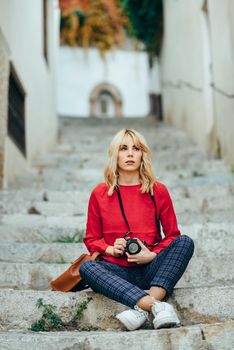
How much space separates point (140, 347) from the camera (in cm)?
194

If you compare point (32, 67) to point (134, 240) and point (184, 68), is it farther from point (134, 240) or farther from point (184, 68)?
point (134, 240)

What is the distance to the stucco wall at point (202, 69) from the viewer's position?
575cm

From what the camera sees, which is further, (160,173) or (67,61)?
(67,61)

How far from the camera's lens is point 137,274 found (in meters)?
2.51

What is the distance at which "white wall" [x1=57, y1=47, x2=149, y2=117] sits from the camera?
58.0ft

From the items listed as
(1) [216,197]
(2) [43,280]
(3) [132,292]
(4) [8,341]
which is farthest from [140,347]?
(1) [216,197]

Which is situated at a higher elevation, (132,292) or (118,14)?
(118,14)

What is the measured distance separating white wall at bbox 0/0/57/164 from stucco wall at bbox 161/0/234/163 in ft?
8.06

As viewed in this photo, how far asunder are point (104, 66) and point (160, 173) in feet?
43.3

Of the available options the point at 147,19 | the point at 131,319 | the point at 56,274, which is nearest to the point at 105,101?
the point at 147,19

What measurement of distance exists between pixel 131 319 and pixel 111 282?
23 cm

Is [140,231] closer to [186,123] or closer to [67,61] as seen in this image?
[186,123]

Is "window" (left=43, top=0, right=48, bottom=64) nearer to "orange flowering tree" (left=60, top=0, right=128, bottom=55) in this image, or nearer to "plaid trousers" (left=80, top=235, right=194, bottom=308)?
"plaid trousers" (left=80, top=235, right=194, bottom=308)

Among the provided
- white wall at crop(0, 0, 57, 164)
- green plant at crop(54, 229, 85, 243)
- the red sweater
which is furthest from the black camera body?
white wall at crop(0, 0, 57, 164)
